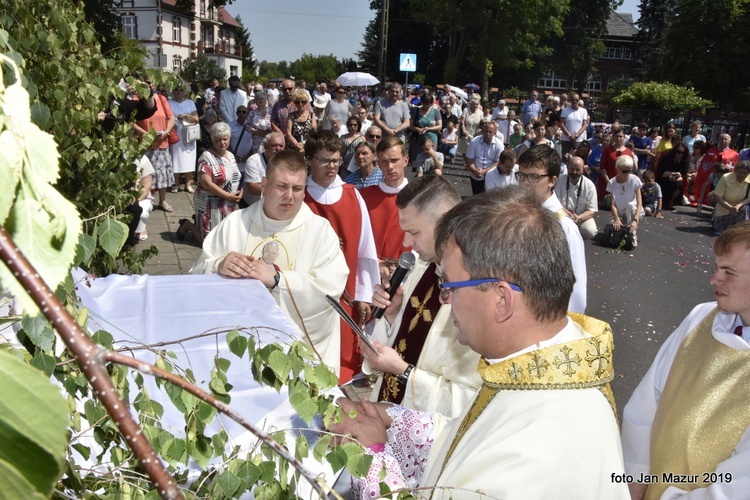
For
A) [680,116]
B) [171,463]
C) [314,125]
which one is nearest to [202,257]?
[171,463]

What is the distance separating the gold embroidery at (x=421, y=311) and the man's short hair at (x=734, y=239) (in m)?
1.34

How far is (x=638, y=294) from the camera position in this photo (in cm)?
788

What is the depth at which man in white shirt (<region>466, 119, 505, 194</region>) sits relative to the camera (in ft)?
36.3

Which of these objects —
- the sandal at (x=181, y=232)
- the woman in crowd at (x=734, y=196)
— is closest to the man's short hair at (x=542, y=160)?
the sandal at (x=181, y=232)

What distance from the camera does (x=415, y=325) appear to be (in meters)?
3.29

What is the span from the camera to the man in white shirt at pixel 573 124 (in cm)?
1549

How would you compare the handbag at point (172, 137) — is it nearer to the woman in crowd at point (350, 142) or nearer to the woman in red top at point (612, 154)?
the woman in crowd at point (350, 142)

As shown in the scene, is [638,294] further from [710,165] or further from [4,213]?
[4,213]

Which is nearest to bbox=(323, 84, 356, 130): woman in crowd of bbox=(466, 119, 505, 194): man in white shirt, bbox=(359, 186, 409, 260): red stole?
bbox=(466, 119, 505, 194): man in white shirt

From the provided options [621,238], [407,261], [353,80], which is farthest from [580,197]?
[353,80]

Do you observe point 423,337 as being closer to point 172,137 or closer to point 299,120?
point 299,120

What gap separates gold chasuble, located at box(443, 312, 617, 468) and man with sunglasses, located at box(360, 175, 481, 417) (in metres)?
1.04

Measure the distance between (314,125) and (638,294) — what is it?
5554 millimetres

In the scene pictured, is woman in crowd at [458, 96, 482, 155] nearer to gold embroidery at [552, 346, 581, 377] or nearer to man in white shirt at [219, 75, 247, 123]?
man in white shirt at [219, 75, 247, 123]
